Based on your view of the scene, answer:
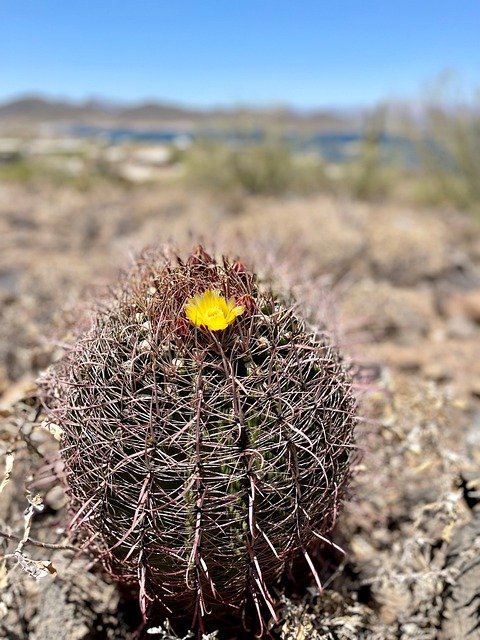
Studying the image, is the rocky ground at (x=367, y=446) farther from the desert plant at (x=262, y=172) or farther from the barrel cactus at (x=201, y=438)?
A: the desert plant at (x=262, y=172)

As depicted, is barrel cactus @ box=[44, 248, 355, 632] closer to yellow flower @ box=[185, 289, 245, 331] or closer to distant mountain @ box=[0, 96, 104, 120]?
yellow flower @ box=[185, 289, 245, 331]

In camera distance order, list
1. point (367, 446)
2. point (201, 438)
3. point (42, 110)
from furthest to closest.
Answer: point (42, 110) < point (367, 446) < point (201, 438)

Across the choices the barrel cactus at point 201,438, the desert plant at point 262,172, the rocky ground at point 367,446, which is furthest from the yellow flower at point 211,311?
the desert plant at point 262,172

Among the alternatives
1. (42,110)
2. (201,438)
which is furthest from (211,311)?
(42,110)

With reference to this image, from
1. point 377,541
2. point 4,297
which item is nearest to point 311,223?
point 4,297

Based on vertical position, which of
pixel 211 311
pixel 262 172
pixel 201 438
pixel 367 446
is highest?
pixel 262 172

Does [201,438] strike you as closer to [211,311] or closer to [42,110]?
[211,311]

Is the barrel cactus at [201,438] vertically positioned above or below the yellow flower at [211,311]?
below
